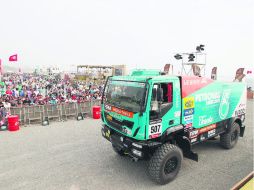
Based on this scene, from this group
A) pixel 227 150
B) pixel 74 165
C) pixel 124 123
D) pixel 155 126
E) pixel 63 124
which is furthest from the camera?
pixel 63 124

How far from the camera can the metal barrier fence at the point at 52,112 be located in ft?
35.9

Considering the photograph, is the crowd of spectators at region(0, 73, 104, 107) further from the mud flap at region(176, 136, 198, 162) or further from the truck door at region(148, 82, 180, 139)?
the truck door at region(148, 82, 180, 139)

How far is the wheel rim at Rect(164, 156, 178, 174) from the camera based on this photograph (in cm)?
543

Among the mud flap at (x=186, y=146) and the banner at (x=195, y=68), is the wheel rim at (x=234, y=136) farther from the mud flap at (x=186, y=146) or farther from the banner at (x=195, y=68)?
the banner at (x=195, y=68)

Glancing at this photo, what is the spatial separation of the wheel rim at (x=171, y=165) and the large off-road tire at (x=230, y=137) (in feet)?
10.3

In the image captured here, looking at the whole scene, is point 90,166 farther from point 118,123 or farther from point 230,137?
point 230,137

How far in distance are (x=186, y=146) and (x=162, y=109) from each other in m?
1.72

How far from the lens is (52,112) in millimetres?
11891

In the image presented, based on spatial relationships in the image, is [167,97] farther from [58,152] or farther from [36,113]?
[36,113]

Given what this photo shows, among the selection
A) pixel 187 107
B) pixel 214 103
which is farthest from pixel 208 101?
pixel 187 107

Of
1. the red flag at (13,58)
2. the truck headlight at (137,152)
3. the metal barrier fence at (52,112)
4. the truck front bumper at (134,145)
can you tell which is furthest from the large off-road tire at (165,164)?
the red flag at (13,58)

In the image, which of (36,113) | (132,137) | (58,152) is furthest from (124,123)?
(36,113)

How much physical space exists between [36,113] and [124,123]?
808cm

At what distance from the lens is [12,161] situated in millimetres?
6555
